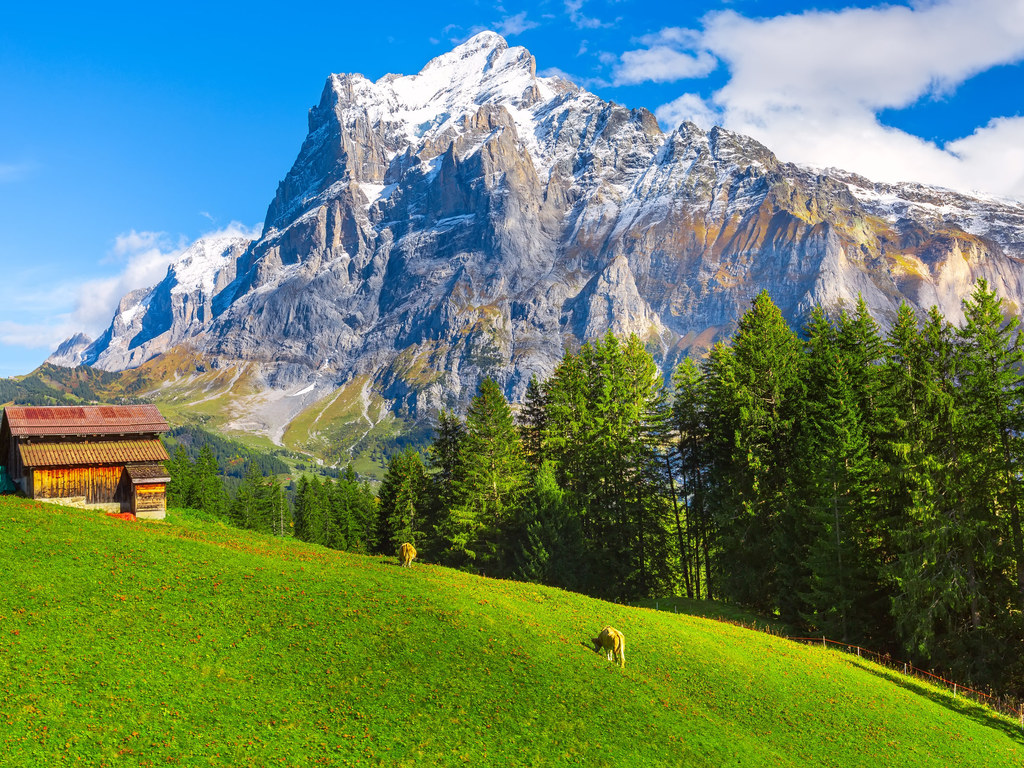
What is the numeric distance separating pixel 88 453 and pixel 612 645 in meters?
34.6

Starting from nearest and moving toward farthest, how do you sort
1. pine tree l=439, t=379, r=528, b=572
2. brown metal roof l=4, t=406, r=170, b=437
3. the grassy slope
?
the grassy slope < brown metal roof l=4, t=406, r=170, b=437 < pine tree l=439, t=379, r=528, b=572

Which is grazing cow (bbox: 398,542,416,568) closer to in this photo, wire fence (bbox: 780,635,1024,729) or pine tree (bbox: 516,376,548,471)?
wire fence (bbox: 780,635,1024,729)

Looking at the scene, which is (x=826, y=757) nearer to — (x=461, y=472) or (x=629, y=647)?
(x=629, y=647)

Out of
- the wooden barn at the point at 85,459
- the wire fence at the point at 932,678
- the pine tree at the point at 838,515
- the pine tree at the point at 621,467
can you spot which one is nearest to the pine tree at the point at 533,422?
the pine tree at the point at 621,467

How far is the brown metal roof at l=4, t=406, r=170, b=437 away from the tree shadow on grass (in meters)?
42.8

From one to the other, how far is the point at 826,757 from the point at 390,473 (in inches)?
2481

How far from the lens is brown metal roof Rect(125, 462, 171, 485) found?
40562mm

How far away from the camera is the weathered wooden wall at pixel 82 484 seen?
38.6 metres

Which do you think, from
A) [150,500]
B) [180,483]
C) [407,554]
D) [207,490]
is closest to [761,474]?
[407,554]

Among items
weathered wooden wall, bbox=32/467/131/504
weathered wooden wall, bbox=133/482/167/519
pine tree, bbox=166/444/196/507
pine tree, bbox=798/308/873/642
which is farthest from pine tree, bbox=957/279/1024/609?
pine tree, bbox=166/444/196/507

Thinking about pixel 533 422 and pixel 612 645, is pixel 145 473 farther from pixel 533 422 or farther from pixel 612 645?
pixel 533 422

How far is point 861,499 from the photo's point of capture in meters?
39.6

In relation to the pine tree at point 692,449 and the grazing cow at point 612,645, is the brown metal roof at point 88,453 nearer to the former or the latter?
the grazing cow at point 612,645

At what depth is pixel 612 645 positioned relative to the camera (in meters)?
25.7
